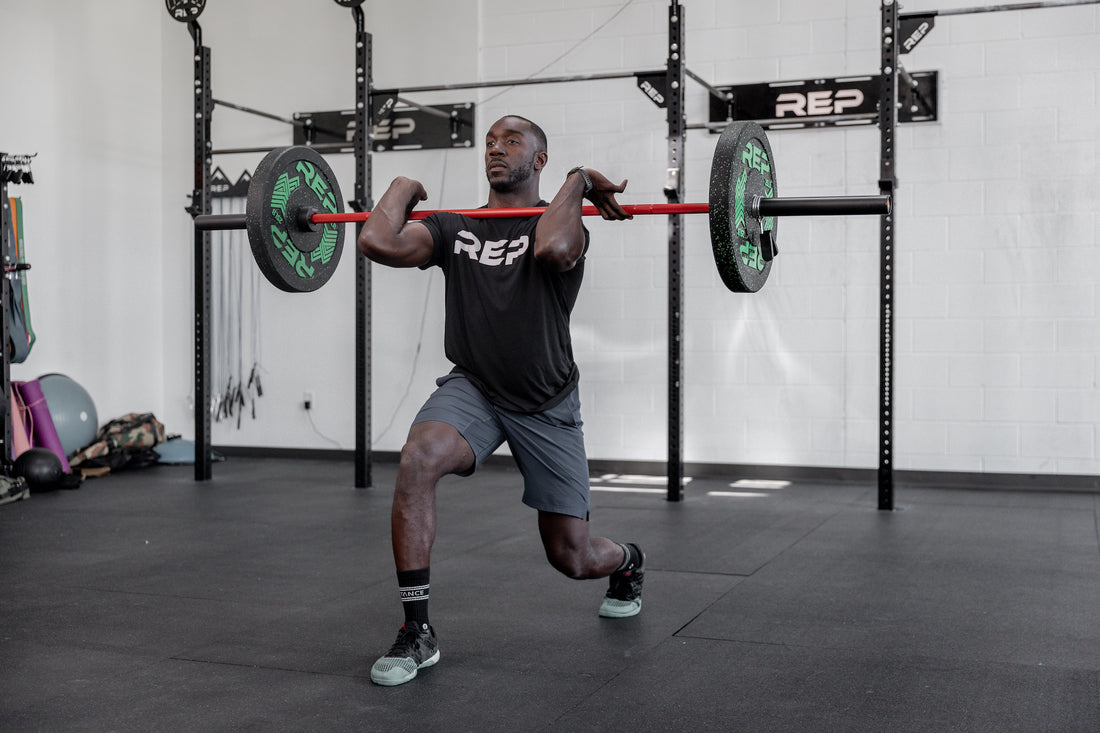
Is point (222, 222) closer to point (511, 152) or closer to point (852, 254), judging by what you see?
point (511, 152)

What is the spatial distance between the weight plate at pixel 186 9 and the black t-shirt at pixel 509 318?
3.67 metres

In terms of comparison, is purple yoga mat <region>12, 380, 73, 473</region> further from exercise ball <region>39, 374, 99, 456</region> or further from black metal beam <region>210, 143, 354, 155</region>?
black metal beam <region>210, 143, 354, 155</region>

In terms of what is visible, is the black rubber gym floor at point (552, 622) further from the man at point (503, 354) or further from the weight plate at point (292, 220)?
the weight plate at point (292, 220)

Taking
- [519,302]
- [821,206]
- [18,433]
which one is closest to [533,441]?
[519,302]

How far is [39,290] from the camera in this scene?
627 centimetres

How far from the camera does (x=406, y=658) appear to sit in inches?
91.4

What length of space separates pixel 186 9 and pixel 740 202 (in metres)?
4.11

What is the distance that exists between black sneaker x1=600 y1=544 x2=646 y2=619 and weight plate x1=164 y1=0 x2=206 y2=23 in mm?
4110

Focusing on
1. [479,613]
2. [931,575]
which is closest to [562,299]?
[479,613]

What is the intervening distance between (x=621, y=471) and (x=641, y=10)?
2.58 meters

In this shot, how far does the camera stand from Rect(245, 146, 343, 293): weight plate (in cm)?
278

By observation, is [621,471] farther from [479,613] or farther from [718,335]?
[479,613]

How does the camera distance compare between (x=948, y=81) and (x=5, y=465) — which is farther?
(x=948, y=81)

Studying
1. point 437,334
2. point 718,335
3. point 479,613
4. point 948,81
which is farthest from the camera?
point 437,334
